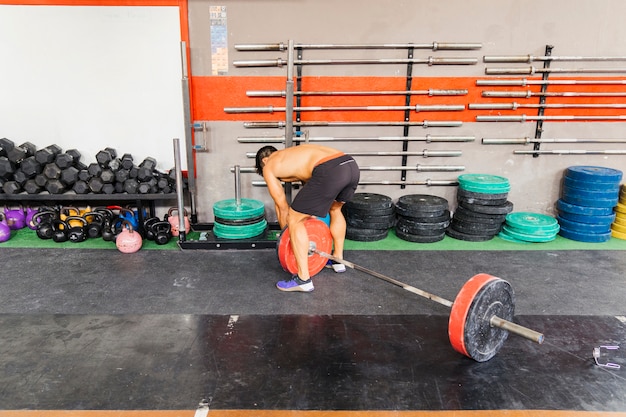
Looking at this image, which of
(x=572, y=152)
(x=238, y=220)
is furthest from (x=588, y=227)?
(x=238, y=220)

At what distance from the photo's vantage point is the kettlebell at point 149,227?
13.0 feet

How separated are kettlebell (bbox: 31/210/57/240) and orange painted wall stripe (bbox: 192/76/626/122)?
156 cm

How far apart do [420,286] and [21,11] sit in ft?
12.9

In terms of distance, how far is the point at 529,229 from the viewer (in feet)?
13.1

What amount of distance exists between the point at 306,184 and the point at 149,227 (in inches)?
67.7

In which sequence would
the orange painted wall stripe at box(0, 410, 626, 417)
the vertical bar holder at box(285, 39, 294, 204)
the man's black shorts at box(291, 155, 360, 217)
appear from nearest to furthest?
1. the orange painted wall stripe at box(0, 410, 626, 417)
2. the man's black shorts at box(291, 155, 360, 217)
3. the vertical bar holder at box(285, 39, 294, 204)

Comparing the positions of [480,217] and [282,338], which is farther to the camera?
[480,217]

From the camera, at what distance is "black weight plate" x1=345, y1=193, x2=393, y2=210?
396 cm

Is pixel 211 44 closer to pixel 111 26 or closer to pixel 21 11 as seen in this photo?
pixel 111 26

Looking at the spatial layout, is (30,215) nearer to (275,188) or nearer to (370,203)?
(275,188)

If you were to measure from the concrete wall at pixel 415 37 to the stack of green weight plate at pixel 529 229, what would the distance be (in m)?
0.57

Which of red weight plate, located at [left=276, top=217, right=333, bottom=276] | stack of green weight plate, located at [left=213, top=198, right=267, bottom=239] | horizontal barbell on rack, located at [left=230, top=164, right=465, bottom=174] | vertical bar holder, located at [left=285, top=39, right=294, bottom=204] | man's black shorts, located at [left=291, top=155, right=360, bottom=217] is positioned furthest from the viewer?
horizontal barbell on rack, located at [left=230, top=164, right=465, bottom=174]

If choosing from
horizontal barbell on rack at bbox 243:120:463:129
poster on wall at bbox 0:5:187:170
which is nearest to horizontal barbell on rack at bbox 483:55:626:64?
horizontal barbell on rack at bbox 243:120:463:129

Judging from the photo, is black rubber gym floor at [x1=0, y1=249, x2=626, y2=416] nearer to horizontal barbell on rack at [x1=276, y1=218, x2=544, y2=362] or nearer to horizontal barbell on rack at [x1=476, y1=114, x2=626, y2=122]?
horizontal barbell on rack at [x1=276, y1=218, x2=544, y2=362]
